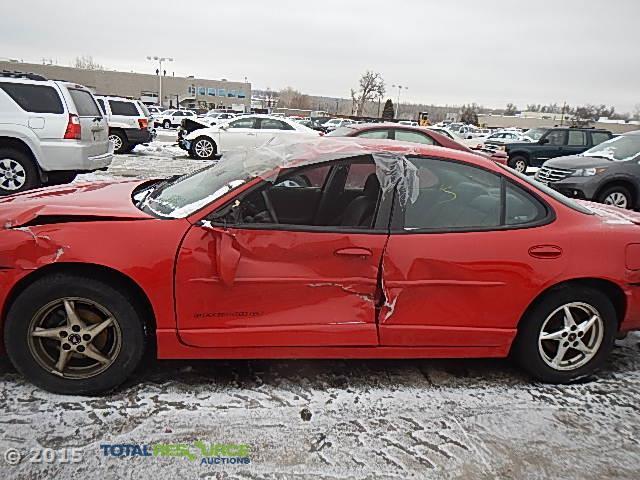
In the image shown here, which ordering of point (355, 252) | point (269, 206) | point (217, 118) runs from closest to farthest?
point (355, 252)
point (269, 206)
point (217, 118)

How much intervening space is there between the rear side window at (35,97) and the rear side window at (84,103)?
1.33 ft

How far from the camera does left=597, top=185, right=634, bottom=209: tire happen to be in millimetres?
9086

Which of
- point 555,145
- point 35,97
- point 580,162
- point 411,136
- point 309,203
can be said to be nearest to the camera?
point 309,203

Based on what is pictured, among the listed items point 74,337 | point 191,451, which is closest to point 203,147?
point 74,337

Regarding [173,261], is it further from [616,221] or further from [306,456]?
[616,221]

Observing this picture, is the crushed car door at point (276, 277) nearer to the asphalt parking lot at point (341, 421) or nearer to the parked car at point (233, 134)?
the asphalt parking lot at point (341, 421)

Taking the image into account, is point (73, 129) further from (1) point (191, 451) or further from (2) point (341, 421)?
(2) point (341, 421)

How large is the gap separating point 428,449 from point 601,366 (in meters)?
1.65

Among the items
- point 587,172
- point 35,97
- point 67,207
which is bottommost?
point 67,207

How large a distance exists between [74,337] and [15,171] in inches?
235

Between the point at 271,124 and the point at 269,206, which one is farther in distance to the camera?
the point at 271,124

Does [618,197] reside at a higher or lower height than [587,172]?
lower

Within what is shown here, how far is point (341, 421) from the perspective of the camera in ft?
9.12

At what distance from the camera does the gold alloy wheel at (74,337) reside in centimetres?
276
